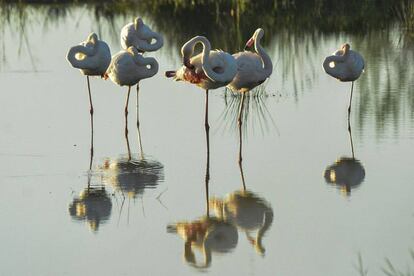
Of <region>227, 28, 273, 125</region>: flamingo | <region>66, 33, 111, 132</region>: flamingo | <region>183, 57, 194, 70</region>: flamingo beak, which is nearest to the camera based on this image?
<region>183, 57, 194, 70</region>: flamingo beak

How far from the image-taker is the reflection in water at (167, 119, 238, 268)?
754 centimetres

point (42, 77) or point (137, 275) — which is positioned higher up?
point (42, 77)

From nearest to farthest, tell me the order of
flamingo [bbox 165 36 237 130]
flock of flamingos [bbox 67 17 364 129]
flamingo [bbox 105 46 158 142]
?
flamingo [bbox 165 36 237 130], flock of flamingos [bbox 67 17 364 129], flamingo [bbox 105 46 158 142]

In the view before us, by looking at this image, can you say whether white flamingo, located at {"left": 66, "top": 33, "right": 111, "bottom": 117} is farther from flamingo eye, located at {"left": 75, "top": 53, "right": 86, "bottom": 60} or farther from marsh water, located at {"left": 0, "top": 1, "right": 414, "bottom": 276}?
marsh water, located at {"left": 0, "top": 1, "right": 414, "bottom": 276}

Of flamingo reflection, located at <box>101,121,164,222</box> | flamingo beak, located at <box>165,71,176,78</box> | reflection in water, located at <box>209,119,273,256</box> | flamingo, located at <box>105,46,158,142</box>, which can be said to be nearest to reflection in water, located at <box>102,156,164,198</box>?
flamingo reflection, located at <box>101,121,164,222</box>

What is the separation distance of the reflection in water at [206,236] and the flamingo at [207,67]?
249 centimetres

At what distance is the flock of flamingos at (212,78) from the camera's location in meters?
8.09

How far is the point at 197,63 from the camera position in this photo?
11.3m

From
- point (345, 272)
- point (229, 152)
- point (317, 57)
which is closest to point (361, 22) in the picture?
point (317, 57)

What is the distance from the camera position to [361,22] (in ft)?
71.4

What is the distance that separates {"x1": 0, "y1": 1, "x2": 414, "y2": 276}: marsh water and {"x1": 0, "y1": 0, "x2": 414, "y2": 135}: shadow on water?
0.08 m

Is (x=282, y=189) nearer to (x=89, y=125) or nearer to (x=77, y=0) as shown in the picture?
(x=89, y=125)

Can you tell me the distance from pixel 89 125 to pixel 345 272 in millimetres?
6009

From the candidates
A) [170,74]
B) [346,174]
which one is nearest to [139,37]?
[170,74]
